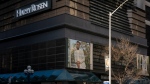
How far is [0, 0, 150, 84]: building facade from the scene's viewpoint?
3597 cm

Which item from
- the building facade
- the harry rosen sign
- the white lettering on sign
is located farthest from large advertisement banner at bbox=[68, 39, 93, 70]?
the white lettering on sign

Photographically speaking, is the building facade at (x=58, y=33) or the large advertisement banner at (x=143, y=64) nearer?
the building facade at (x=58, y=33)

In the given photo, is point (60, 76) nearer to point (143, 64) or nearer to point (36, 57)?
point (36, 57)

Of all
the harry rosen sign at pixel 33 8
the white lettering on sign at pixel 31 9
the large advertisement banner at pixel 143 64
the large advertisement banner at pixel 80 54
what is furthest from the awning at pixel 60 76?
the large advertisement banner at pixel 143 64

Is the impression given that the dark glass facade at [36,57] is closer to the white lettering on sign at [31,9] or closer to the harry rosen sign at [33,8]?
the harry rosen sign at [33,8]

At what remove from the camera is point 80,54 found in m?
36.6

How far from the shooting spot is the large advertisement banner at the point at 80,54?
35.4m

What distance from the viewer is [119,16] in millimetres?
44125

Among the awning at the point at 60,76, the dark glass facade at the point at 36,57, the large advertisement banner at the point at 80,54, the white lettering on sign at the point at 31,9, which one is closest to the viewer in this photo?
the awning at the point at 60,76

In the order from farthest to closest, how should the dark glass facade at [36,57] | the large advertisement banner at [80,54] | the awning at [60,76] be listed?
1. the dark glass facade at [36,57]
2. the large advertisement banner at [80,54]
3. the awning at [60,76]

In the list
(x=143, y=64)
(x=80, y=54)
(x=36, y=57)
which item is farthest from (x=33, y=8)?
(x=143, y=64)

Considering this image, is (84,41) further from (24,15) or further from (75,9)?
(24,15)

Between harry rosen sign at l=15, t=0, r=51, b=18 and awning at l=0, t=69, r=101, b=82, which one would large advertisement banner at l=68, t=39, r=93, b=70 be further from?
harry rosen sign at l=15, t=0, r=51, b=18

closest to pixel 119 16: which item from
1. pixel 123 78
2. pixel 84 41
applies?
pixel 84 41
